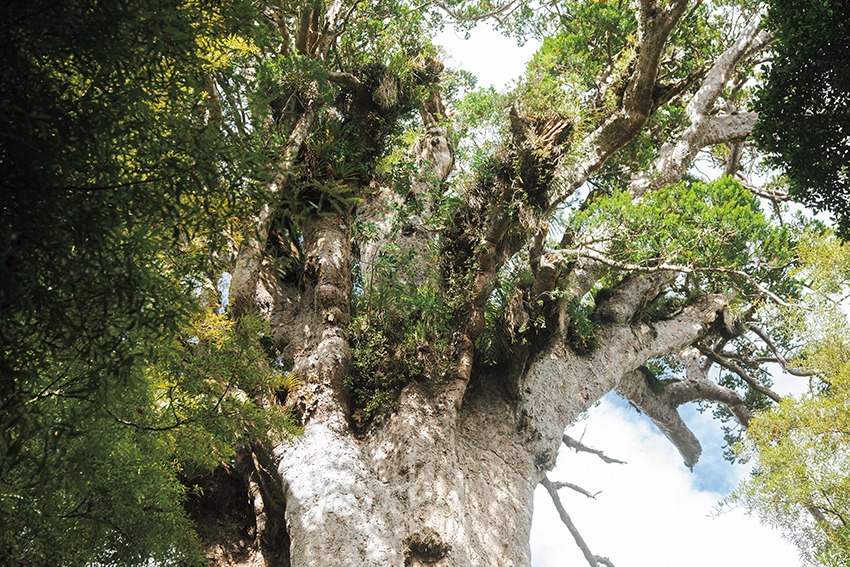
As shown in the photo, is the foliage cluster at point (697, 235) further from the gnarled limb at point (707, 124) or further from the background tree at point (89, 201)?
the background tree at point (89, 201)

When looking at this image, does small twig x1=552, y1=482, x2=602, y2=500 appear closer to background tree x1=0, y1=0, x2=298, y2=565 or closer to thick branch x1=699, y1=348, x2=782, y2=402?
thick branch x1=699, y1=348, x2=782, y2=402

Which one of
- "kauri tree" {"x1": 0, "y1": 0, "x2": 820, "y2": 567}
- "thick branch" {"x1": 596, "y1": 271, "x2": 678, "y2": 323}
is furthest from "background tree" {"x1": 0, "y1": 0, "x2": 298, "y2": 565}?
"thick branch" {"x1": 596, "y1": 271, "x2": 678, "y2": 323}

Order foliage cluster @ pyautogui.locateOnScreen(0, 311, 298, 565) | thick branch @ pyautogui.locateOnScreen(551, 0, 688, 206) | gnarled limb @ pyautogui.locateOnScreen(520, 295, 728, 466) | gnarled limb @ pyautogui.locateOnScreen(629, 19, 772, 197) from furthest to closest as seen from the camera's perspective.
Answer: gnarled limb @ pyautogui.locateOnScreen(629, 19, 772, 197)
gnarled limb @ pyautogui.locateOnScreen(520, 295, 728, 466)
thick branch @ pyautogui.locateOnScreen(551, 0, 688, 206)
foliage cluster @ pyautogui.locateOnScreen(0, 311, 298, 565)

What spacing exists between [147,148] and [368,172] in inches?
162

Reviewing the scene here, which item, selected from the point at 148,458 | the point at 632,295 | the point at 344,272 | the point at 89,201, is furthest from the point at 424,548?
the point at 632,295

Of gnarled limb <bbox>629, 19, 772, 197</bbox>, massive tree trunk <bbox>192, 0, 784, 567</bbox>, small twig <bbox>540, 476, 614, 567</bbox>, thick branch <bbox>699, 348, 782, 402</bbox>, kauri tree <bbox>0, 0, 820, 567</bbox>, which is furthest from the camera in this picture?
thick branch <bbox>699, 348, 782, 402</bbox>

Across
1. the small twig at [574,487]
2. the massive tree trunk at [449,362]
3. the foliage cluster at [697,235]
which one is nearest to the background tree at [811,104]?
the massive tree trunk at [449,362]

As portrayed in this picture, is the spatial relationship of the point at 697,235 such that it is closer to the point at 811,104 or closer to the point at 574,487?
the point at 811,104

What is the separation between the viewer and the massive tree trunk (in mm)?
3488

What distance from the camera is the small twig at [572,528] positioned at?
7418 millimetres

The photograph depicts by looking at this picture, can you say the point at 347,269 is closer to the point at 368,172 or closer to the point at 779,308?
the point at 368,172

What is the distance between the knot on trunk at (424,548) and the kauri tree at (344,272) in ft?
0.04

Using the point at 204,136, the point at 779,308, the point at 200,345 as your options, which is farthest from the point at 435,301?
the point at 779,308

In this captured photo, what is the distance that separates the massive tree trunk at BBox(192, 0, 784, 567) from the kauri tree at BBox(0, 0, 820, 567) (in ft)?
0.08
